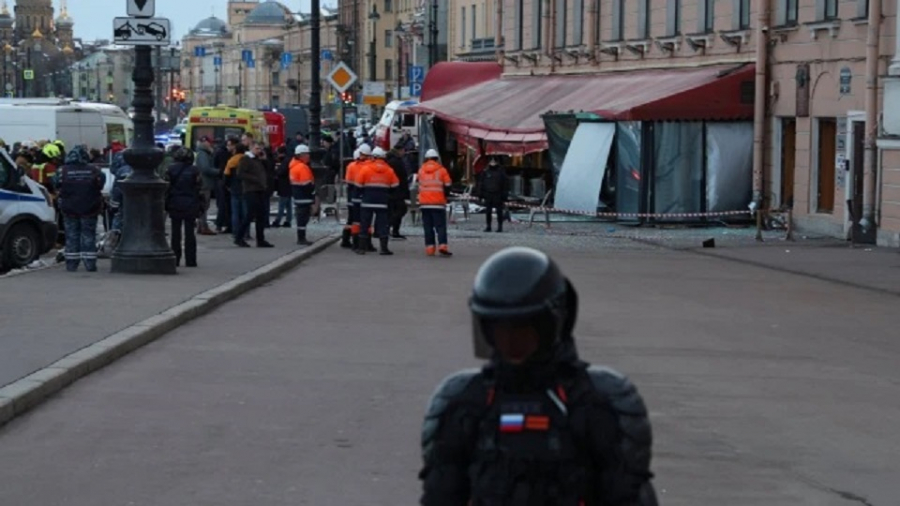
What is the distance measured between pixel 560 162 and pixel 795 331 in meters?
21.2

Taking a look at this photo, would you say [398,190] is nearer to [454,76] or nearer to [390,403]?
[390,403]

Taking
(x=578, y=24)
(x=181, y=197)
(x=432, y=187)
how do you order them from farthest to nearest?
(x=578, y=24), (x=432, y=187), (x=181, y=197)

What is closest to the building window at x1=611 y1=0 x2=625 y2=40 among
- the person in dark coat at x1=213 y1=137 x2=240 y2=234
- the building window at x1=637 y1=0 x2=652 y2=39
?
the building window at x1=637 y1=0 x2=652 y2=39

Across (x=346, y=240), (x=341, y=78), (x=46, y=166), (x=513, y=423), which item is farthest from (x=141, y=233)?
(x=341, y=78)

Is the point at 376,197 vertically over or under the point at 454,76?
under

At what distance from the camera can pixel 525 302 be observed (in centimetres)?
396

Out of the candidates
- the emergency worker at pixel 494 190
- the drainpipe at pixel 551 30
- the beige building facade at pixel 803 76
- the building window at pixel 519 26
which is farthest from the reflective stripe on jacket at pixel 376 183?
the building window at pixel 519 26

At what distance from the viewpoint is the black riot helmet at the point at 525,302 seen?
13.0ft

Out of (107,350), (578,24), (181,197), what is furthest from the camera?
(578,24)

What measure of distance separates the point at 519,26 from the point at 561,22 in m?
4.02

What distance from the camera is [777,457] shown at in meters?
9.59

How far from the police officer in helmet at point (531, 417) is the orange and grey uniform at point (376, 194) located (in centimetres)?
2227

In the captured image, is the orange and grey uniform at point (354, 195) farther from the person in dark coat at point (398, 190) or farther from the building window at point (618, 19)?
the building window at point (618, 19)

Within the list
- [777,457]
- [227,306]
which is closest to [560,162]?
[227,306]
